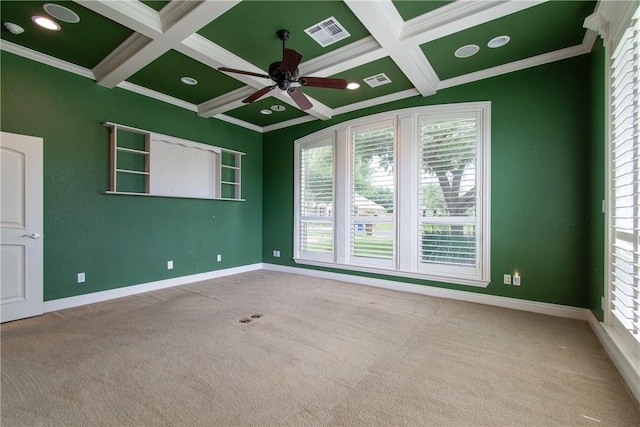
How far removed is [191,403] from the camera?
1.84m

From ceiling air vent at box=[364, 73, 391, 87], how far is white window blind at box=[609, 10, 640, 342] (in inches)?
91.2

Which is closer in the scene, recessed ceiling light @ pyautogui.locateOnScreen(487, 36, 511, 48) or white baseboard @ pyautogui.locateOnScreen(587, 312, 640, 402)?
white baseboard @ pyautogui.locateOnScreen(587, 312, 640, 402)

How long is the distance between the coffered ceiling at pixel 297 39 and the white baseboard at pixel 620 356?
2.92m

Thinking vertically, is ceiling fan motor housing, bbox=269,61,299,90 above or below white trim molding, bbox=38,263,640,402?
above

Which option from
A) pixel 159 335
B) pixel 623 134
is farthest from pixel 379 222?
pixel 159 335

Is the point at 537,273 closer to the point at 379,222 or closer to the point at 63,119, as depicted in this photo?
the point at 379,222

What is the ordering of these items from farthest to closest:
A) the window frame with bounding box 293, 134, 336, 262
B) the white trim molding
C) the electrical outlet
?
the window frame with bounding box 293, 134, 336, 262 < the electrical outlet < the white trim molding

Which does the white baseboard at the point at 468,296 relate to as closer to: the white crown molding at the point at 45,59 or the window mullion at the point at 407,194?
the window mullion at the point at 407,194

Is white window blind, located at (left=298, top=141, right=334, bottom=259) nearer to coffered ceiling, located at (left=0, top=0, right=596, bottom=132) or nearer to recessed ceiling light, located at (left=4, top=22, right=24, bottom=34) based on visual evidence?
coffered ceiling, located at (left=0, top=0, right=596, bottom=132)

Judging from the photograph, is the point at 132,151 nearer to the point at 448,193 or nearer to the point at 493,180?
the point at 448,193

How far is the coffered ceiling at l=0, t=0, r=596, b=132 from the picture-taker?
2.68 m

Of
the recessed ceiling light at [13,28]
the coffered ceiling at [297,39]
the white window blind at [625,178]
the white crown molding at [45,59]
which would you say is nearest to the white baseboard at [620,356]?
the white window blind at [625,178]

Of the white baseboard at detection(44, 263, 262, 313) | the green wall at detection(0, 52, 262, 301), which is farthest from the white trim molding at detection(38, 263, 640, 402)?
the green wall at detection(0, 52, 262, 301)

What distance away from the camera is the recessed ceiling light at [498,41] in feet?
10.3
